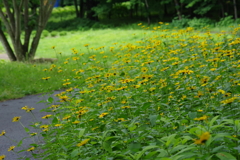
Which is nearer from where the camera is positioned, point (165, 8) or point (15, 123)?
point (15, 123)

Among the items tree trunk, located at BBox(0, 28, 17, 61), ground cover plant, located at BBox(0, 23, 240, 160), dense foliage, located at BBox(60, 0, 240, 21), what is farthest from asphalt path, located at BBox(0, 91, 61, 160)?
dense foliage, located at BBox(60, 0, 240, 21)

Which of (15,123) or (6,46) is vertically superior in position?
(6,46)

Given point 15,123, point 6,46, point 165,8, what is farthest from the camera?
point 165,8

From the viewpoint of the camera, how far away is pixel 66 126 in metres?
3.83

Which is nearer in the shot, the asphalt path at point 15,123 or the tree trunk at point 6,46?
the asphalt path at point 15,123

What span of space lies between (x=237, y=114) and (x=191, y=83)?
4.01 feet

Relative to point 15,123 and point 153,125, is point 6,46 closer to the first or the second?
point 15,123

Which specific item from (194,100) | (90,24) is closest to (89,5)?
(90,24)

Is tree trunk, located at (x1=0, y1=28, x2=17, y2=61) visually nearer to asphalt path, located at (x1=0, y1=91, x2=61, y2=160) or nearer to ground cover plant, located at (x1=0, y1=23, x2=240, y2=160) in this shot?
asphalt path, located at (x1=0, y1=91, x2=61, y2=160)

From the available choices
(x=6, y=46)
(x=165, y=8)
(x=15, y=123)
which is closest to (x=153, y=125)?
(x=15, y=123)

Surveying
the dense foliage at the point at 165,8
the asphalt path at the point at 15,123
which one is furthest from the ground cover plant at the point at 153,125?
the dense foliage at the point at 165,8

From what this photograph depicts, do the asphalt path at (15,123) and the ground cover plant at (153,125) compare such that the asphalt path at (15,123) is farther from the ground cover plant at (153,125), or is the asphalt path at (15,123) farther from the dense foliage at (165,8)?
the dense foliage at (165,8)

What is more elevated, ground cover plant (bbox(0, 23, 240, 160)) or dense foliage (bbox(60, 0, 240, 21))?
ground cover plant (bbox(0, 23, 240, 160))

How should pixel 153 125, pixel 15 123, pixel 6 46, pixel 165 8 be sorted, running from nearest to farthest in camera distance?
pixel 153 125 < pixel 15 123 < pixel 6 46 < pixel 165 8
